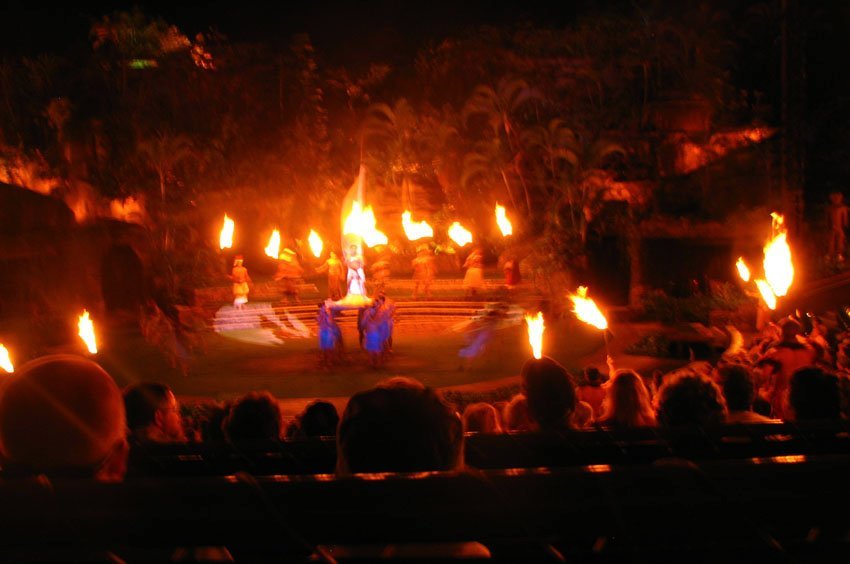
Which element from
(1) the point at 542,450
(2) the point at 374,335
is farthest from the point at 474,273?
(1) the point at 542,450

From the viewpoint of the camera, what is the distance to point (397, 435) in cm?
217

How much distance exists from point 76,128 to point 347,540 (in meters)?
31.6

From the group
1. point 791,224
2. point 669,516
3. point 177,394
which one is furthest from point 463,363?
point 669,516

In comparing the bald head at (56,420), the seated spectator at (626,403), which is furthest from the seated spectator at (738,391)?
the bald head at (56,420)

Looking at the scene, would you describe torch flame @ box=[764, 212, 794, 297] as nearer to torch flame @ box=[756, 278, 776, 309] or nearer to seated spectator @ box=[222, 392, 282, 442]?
torch flame @ box=[756, 278, 776, 309]

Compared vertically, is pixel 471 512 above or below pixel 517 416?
above

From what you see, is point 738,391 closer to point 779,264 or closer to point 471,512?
point 471,512

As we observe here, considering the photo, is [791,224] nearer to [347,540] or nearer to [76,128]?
[347,540]

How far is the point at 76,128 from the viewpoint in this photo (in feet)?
98.4

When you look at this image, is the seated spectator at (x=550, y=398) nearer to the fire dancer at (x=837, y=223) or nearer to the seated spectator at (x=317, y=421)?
the seated spectator at (x=317, y=421)

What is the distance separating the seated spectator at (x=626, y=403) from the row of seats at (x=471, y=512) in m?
2.78

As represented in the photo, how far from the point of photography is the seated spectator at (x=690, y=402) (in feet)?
13.1

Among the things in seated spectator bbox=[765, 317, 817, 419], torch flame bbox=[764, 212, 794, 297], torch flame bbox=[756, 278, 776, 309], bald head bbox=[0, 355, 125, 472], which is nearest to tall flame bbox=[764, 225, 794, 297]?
torch flame bbox=[764, 212, 794, 297]

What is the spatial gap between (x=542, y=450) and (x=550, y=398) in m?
1.32
